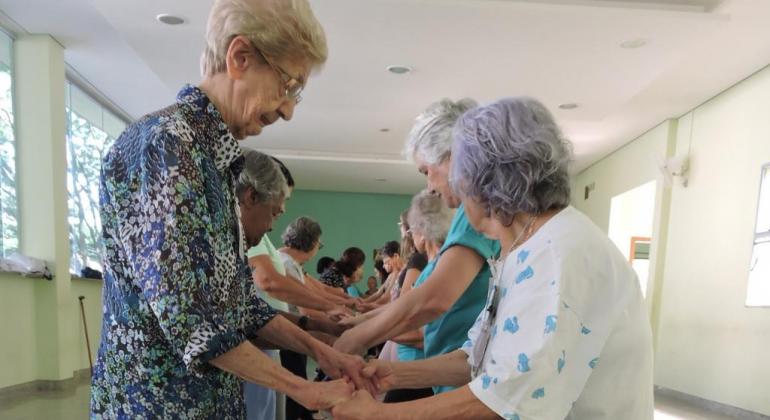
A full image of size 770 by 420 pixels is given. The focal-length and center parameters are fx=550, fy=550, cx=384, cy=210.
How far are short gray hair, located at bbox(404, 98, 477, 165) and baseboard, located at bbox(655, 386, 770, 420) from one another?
4248 mm

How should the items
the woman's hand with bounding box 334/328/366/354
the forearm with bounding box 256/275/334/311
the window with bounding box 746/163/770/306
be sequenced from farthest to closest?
the window with bounding box 746/163/770/306 → the forearm with bounding box 256/275/334/311 → the woman's hand with bounding box 334/328/366/354

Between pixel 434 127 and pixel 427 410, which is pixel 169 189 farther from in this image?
pixel 434 127

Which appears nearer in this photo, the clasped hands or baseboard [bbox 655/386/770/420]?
the clasped hands

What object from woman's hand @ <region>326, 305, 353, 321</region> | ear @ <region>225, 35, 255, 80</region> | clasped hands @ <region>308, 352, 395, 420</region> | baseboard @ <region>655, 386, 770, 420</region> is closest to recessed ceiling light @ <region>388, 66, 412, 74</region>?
woman's hand @ <region>326, 305, 353, 321</region>

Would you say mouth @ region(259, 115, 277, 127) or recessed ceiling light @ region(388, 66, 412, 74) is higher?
recessed ceiling light @ region(388, 66, 412, 74)

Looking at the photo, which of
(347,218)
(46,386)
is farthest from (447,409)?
(347,218)

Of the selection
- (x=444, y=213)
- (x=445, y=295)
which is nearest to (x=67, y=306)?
(x=444, y=213)

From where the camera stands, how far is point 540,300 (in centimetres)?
86

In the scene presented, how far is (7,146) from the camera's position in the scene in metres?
4.65

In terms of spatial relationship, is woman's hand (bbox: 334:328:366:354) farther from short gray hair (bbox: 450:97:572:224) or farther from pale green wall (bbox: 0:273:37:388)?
pale green wall (bbox: 0:273:37:388)

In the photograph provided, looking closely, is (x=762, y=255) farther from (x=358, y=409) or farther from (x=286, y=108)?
(x=286, y=108)

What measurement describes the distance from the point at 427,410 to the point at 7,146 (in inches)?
197

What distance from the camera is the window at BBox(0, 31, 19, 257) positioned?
14.9 feet

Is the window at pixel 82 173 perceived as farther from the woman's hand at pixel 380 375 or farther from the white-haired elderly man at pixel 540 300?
the white-haired elderly man at pixel 540 300
